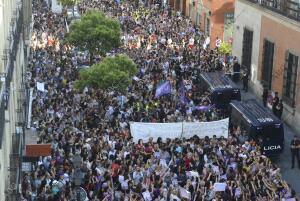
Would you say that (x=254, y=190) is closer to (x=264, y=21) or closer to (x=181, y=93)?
(x=181, y=93)

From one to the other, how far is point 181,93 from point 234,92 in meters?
2.69

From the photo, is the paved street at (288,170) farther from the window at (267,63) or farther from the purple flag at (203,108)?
the window at (267,63)

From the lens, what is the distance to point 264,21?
38.6 metres

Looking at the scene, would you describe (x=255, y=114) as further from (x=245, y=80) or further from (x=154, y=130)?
(x=245, y=80)

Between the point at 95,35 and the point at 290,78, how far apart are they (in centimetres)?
1222

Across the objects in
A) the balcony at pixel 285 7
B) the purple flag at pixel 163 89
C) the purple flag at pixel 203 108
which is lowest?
the purple flag at pixel 203 108

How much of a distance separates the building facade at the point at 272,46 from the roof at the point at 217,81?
2.82 meters

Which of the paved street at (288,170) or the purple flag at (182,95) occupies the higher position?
the purple flag at (182,95)

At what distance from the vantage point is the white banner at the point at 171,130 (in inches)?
1070

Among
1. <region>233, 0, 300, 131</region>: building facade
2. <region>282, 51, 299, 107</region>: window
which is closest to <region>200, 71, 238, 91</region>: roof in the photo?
<region>282, 51, 299, 107</region>: window

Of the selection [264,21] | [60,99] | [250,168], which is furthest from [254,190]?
[264,21]

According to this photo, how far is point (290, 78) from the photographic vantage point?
35.0 meters

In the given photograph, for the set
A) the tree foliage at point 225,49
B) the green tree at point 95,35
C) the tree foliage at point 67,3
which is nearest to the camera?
the green tree at point 95,35

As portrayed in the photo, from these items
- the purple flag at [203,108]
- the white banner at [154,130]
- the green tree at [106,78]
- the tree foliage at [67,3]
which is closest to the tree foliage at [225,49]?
the green tree at [106,78]
